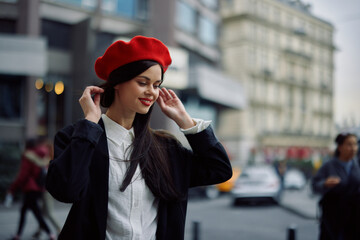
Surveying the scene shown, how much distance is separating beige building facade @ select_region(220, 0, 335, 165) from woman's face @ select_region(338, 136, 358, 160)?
1399 inches

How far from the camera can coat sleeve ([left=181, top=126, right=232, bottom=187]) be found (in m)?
1.87

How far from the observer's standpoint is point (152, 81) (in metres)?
1.79

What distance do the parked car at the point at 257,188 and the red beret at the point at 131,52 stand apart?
41.9 feet

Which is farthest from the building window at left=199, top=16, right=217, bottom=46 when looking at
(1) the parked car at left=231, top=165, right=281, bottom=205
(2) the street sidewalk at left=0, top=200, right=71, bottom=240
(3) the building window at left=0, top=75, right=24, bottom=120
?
(2) the street sidewalk at left=0, top=200, right=71, bottom=240

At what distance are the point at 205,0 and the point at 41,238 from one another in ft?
89.1

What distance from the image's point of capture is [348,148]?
178 inches

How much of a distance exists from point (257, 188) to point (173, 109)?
12801 mm

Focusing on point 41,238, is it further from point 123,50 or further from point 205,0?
point 205,0

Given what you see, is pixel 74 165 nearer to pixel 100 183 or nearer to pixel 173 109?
pixel 100 183

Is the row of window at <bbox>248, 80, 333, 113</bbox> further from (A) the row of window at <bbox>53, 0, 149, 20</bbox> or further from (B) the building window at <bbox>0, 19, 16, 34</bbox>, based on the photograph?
(B) the building window at <bbox>0, 19, 16, 34</bbox>

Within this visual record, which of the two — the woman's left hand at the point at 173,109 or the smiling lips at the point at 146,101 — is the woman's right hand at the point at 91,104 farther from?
the woman's left hand at the point at 173,109

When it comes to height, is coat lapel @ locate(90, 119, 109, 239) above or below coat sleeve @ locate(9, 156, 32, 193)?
above

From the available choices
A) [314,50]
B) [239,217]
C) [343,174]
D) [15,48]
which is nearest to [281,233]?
[239,217]

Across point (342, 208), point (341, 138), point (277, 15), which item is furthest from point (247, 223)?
point (277, 15)
